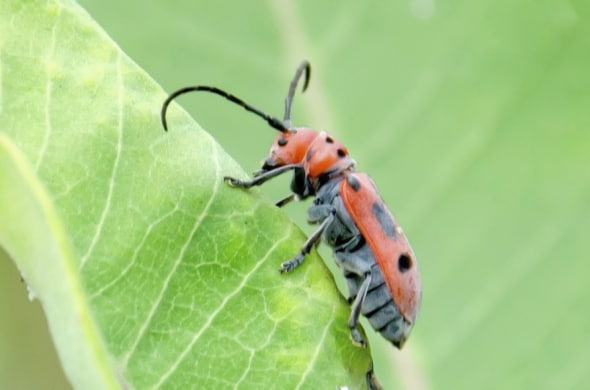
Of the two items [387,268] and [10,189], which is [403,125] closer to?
[387,268]

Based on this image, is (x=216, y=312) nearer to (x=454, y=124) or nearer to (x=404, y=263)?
(x=404, y=263)

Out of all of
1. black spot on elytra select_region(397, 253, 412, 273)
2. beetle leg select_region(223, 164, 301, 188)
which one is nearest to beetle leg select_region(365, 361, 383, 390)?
beetle leg select_region(223, 164, 301, 188)

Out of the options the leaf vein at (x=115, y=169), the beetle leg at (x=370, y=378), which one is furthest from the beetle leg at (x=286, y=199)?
the leaf vein at (x=115, y=169)

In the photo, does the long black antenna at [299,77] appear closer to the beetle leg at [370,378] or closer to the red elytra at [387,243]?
the red elytra at [387,243]

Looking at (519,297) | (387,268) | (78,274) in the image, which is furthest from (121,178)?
(519,297)

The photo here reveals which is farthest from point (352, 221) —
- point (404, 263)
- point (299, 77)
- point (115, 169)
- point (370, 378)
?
point (115, 169)

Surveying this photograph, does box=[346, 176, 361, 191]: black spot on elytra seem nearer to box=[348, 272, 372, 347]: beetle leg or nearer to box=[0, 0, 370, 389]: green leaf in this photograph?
box=[348, 272, 372, 347]: beetle leg
